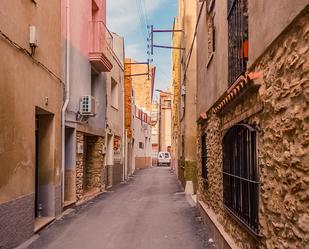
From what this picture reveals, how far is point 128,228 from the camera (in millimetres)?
10453

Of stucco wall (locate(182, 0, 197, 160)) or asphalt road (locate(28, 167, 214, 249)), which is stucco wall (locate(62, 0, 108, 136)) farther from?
stucco wall (locate(182, 0, 197, 160))

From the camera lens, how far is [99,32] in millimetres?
17406

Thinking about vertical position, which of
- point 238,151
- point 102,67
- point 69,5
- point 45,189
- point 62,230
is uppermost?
point 69,5

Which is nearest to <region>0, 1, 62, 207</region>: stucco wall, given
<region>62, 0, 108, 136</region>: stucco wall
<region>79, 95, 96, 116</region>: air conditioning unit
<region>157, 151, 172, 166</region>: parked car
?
<region>62, 0, 108, 136</region>: stucco wall

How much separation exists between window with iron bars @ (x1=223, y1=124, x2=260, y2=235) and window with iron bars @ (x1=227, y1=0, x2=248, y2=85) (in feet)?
2.81

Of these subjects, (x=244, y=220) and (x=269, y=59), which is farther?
(x=244, y=220)

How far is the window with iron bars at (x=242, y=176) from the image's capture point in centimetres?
555

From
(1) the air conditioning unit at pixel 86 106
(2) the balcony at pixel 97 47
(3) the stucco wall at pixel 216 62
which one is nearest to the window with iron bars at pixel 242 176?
(3) the stucco wall at pixel 216 62

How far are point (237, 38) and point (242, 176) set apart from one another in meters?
1.99

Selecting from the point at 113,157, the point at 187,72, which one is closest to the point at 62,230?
the point at 187,72

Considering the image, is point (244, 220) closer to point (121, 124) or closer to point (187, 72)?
point (187, 72)

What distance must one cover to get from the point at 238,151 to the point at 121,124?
20339mm

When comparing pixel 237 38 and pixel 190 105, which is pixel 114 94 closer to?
pixel 190 105

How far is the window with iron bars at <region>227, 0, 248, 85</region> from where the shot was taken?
6.17 metres
